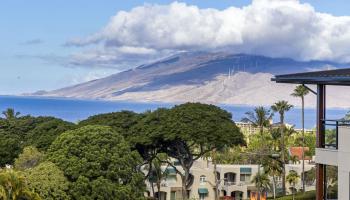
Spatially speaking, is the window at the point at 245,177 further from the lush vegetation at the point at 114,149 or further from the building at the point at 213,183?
the lush vegetation at the point at 114,149

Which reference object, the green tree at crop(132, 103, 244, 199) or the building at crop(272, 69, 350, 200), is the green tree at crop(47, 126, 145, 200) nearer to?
the green tree at crop(132, 103, 244, 199)

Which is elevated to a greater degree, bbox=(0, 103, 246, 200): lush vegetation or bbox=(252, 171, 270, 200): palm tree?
bbox=(0, 103, 246, 200): lush vegetation

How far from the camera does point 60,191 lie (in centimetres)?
3434

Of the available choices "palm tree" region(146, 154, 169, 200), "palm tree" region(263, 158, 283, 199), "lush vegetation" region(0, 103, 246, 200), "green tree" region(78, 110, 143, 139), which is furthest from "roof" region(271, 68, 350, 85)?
"palm tree" region(263, 158, 283, 199)

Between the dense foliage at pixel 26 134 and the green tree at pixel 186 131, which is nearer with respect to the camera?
the dense foliage at pixel 26 134

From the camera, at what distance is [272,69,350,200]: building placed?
52.3 feet

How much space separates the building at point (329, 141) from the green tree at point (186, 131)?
32.7 metres

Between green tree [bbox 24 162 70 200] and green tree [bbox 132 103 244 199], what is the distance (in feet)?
54.0

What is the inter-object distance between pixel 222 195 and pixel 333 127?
2544 inches

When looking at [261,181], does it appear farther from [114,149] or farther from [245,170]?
[114,149]

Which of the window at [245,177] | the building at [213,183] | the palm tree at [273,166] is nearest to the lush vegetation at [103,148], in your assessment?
the building at [213,183]

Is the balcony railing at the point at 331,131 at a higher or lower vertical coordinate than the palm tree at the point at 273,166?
higher

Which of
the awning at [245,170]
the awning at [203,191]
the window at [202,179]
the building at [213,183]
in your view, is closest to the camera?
the building at [213,183]

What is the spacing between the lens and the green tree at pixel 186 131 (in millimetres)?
51031
